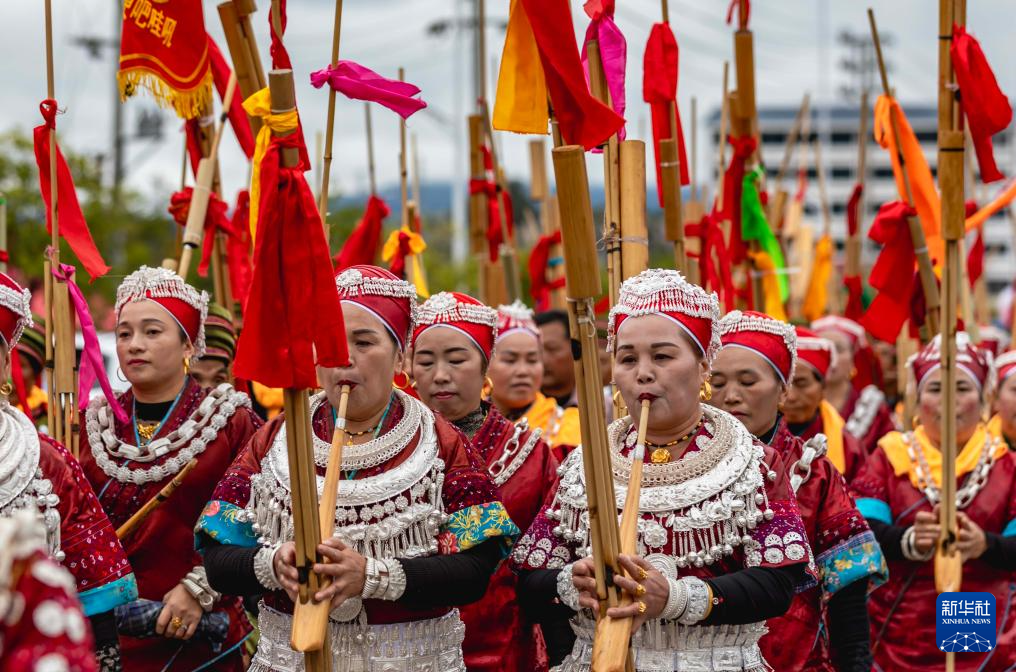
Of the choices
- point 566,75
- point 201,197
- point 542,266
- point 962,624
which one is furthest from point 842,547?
point 542,266

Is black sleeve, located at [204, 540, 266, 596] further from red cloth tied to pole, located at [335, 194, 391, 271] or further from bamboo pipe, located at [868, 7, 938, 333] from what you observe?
bamboo pipe, located at [868, 7, 938, 333]

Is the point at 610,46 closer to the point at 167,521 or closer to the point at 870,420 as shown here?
the point at 167,521

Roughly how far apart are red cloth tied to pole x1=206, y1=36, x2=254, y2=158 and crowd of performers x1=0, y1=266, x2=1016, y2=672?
4.07 feet

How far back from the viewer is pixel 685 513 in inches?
142

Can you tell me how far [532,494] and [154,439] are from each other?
1.29m

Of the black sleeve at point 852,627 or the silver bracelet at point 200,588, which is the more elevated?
the silver bracelet at point 200,588

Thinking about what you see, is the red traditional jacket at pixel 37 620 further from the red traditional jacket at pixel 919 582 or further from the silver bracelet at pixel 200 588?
the red traditional jacket at pixel 919 582

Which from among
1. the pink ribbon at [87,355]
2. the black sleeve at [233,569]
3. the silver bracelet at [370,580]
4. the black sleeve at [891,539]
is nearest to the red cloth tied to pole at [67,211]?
the pink ribbon at [87,355]

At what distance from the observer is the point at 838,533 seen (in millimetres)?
4234

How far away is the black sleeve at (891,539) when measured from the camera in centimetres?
525

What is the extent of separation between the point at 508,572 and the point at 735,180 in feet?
9.08

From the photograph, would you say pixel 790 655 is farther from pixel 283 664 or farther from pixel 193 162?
pixel 193 162

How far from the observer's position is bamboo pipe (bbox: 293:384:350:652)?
10.4 feet

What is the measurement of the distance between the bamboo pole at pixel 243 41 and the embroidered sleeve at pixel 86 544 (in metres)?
1.13
